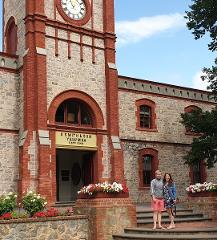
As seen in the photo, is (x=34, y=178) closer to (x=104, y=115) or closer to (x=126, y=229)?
(x=104, y=115)

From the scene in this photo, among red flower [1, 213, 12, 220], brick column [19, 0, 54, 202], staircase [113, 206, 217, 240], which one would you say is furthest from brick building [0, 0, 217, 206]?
red flower [1, 213, 12, 220]

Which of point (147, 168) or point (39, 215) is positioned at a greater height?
point (147, 168)

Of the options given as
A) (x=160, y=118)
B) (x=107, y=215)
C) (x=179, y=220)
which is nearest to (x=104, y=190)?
(x=107, y=215)

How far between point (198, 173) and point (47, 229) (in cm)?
1774

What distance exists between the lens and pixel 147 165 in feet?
92.0

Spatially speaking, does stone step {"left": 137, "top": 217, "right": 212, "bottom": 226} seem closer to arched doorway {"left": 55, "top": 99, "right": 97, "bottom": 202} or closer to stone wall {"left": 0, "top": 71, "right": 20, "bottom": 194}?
arched doorway {"left": 55, "top": 99, "right": 97, "bottom": 202}

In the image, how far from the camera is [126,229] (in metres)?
15.8

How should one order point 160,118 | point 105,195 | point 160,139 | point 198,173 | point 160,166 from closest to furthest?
point 105,195 < point 160,166 < point 160,139 < point 160,118 < point 198,173

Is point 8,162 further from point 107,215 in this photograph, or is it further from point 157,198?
point 157,198

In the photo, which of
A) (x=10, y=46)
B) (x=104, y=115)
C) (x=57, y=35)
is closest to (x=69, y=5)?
(x=57, y=35)

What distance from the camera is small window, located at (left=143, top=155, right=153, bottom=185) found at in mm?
27773

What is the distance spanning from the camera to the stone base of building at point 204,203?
18244 mm

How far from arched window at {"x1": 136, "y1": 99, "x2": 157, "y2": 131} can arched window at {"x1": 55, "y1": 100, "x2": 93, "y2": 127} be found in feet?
14.3

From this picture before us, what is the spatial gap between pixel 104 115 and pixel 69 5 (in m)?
6.53
